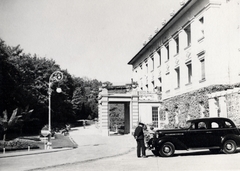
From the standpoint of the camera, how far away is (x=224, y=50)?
19.8m

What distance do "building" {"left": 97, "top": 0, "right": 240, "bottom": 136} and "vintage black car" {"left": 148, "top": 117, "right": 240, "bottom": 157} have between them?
432 centimetres

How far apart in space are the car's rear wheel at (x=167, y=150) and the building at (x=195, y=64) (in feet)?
19.7

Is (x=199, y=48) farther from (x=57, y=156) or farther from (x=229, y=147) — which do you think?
(x=57, y=156)

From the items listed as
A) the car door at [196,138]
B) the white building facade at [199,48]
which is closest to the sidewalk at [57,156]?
the car door at [196,138]

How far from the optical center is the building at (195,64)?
19125 millimetres

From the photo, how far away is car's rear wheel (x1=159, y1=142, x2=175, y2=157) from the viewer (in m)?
12.3

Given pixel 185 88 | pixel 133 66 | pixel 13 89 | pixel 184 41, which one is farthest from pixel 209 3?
pixel 133 66

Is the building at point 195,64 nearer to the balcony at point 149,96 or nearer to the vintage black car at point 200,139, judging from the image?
the balcony at point 149,96

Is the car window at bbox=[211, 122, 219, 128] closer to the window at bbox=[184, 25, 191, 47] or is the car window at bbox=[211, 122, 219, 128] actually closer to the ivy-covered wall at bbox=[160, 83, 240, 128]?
the ivy-covered wall at bbox=[160, 83, 240, 128]

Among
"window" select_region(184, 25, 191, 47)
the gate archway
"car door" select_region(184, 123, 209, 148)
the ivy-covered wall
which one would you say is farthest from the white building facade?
"car door" select_region(184, 123, 209, 148)

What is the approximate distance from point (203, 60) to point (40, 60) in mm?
27457

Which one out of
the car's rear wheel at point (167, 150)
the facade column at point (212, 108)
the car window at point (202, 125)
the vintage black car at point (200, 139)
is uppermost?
the facade column at point (212, 108)

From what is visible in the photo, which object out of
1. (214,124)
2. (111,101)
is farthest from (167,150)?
(111,101)

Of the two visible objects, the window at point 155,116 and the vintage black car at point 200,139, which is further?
the window at point 155,116
